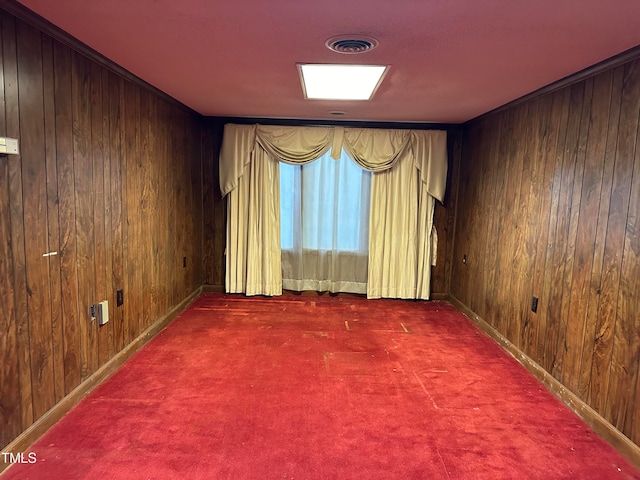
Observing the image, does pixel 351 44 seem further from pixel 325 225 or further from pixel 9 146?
pixel 325 225


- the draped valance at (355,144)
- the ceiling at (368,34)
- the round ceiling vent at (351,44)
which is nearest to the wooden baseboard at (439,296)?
the draped valance at (355,144)

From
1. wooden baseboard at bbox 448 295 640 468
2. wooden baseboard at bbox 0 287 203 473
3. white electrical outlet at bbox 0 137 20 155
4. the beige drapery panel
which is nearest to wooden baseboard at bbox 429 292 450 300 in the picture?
the beige drapery panel

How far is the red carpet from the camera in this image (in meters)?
1.87

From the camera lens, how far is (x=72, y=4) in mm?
1683

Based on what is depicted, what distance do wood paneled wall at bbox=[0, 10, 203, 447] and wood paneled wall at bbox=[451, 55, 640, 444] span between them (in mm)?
2963

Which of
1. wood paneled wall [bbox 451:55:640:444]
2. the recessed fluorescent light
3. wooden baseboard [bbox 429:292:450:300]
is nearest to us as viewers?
wood paneled wall [bbox 451:55:640:444]

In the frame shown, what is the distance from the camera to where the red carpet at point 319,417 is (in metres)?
1.87

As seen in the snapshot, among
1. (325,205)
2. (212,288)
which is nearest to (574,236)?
(325,205)

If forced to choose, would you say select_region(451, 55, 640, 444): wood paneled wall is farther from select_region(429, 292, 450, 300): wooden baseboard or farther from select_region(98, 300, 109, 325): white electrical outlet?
select_region(98, 300, 109, 325): white electrical outlet

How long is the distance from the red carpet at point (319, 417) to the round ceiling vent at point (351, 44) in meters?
1.99

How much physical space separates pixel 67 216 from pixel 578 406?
312 cm

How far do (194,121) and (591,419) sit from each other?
4260mm

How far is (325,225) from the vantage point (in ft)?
15.5

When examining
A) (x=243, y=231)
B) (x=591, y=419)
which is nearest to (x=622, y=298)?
(x=591, y=419)
